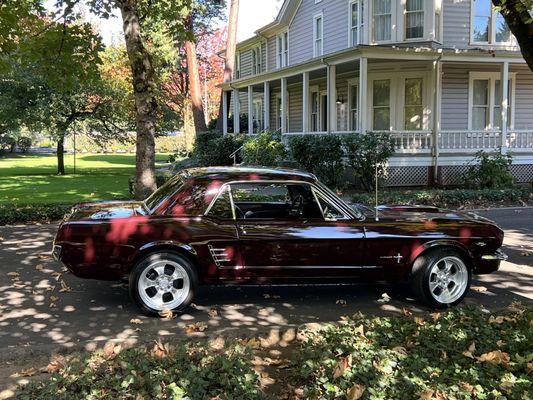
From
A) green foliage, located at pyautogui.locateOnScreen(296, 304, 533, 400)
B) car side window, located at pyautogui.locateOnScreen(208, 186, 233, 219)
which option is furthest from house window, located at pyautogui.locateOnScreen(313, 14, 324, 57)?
green foliage, located at pyautogui.locateOnScreen(296, 304, 533, 400)

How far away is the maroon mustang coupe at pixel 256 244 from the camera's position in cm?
549

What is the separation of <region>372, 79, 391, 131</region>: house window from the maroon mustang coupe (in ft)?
47.0

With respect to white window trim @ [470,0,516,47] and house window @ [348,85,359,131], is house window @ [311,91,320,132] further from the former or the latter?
white window trim @ [470,0,516,47]

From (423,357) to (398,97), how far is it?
1665 cm

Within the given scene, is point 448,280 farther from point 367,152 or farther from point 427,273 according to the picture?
point 367,152

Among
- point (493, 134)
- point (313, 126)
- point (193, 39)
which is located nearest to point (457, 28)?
point (493, 134)

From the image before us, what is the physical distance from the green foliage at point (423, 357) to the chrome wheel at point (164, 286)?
57.6 inches

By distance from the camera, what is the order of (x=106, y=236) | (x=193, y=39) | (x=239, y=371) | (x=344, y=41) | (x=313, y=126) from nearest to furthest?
(x=239, y=371) → (x=106, y=236) → (x=193, y=39) → (x=344, y=41) → (x=313, y=126)

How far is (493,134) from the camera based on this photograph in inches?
734

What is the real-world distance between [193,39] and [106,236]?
819cm

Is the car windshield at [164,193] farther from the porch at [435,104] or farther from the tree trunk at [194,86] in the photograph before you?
the tree trunk at [194,86]

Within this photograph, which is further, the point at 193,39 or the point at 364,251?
the point at 193,39

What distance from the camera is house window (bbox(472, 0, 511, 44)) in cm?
1939

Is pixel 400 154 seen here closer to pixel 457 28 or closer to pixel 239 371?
pixel 457 28
